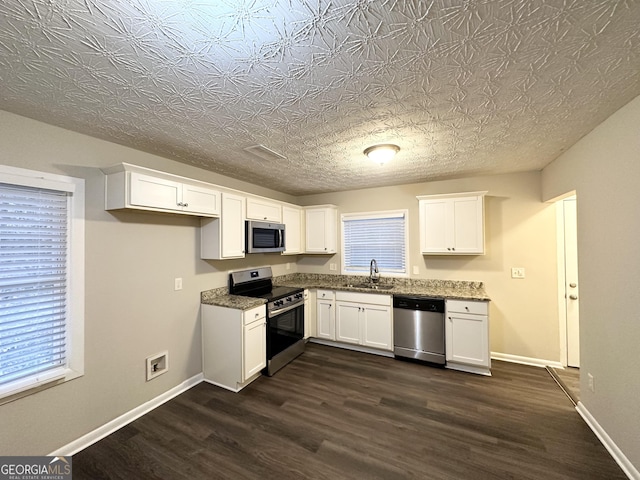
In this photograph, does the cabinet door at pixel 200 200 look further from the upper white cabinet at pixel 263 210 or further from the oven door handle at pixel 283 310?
the oven door handle at pixel 283 310

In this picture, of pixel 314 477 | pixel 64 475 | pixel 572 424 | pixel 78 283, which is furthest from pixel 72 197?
pixel 572 424

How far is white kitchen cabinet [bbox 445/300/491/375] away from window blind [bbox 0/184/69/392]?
376 cm

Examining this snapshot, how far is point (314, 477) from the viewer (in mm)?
1721

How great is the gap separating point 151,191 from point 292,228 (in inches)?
85.8

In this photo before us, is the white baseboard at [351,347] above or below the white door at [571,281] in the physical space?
below

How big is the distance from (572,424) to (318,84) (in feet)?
10.9

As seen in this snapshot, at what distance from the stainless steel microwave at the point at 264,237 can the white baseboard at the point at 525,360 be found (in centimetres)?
328

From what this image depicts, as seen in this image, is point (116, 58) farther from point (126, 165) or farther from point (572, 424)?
point (572, 424)

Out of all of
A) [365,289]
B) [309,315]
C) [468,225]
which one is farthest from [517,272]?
[309,315]

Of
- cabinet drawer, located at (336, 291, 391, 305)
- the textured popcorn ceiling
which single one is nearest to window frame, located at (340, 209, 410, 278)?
cabinet drawer, located at (336, 291, 391, 305)

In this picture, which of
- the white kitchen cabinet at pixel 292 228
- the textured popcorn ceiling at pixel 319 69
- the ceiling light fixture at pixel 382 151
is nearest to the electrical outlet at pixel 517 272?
the textured popcorn ceiling at pixel 319 69

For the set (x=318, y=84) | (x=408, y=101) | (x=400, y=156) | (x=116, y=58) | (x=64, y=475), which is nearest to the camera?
(x=116, y=58)

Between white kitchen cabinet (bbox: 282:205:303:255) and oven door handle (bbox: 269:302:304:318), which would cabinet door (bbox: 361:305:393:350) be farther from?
white kitchen cabinet (bbox: 282:205:303:255)

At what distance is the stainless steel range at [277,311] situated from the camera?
310 centimetres
